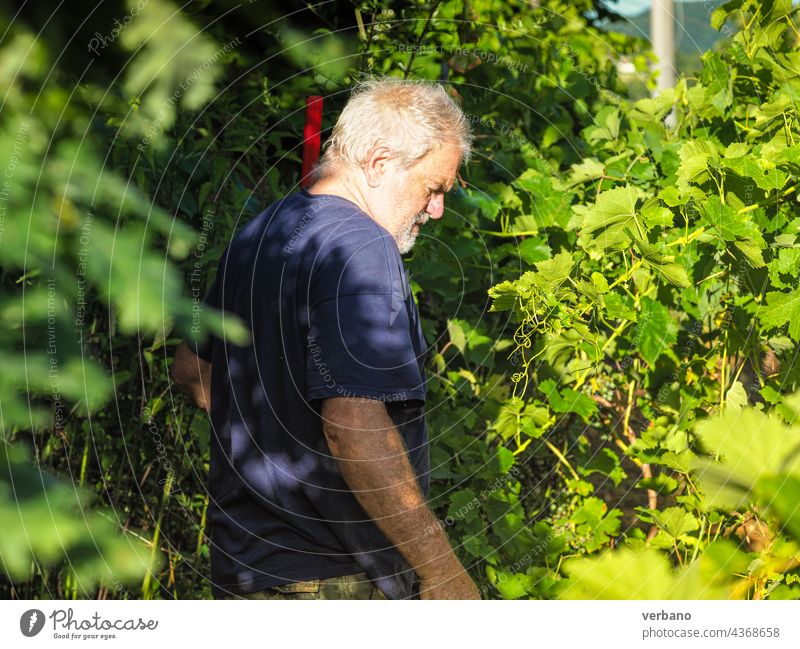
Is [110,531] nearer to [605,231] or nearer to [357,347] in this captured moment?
[357,347]

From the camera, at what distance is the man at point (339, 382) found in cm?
151

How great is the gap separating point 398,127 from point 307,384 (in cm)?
54

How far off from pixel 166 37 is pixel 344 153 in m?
0.78

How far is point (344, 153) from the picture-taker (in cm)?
175

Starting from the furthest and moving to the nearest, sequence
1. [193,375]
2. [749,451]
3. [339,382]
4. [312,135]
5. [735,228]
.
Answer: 1. [312,135]
2. [193,375]
3. [735,228]
4. [339,382]
5. [749,451]

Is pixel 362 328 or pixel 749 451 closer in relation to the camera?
pixel 749 451

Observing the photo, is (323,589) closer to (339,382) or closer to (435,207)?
(339,382)

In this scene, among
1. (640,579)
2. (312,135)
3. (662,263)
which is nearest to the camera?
(640,579)

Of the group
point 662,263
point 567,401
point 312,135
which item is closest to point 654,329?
point 567,401

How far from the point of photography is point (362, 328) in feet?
4.95

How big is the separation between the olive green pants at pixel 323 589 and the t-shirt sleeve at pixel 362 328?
0.36m

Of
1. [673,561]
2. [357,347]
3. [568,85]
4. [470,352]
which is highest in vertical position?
[568,85]

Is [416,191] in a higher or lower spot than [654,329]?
higher
